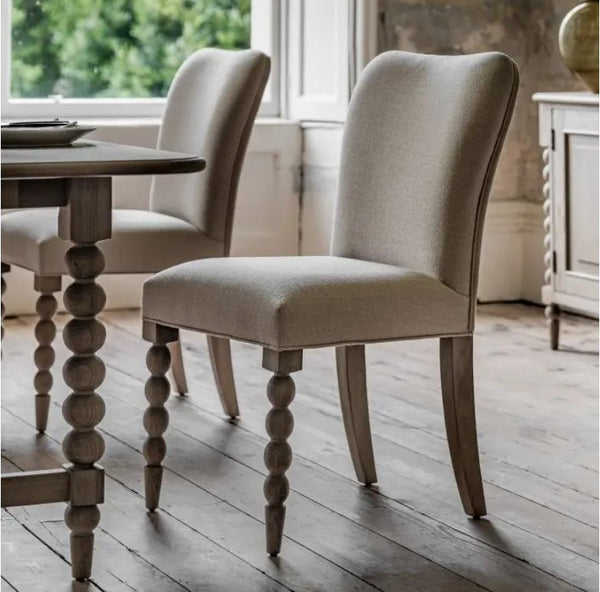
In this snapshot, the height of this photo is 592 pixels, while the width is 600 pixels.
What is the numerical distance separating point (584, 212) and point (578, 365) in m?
0.54

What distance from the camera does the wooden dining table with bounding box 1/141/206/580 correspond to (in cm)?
235

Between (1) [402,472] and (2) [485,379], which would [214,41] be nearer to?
(2) [485,379]

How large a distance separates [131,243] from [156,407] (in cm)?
80

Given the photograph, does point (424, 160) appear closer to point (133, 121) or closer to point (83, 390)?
point (83, 390)

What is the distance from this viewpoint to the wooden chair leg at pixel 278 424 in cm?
243

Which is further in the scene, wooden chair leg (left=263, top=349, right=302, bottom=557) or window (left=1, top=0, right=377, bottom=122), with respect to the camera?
window (left=1, top=0, right=377, bottom=122)

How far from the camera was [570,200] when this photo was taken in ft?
15.0

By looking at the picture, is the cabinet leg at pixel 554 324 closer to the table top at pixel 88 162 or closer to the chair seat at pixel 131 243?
the chair seat at pixel 131 243

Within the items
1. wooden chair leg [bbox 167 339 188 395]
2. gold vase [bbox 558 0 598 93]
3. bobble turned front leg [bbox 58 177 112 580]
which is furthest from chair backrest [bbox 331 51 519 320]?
gold vase [bbox 558 0 598 93]

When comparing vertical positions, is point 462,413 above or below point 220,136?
below

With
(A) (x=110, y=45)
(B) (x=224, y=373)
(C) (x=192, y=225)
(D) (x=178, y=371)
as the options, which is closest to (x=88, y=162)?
(C) (x=192, y=225)

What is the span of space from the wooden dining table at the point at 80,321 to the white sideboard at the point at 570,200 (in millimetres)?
2307

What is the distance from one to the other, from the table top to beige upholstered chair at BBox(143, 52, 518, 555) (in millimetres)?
293

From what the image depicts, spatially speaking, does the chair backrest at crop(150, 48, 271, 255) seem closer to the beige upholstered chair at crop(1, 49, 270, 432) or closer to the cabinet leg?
the beige upholstered chair at crop(1, 49, 270, 432)
